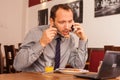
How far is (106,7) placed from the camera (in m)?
5.12

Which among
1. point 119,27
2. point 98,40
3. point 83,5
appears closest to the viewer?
point 119,27

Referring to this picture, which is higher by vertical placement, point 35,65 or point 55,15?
point 55,15

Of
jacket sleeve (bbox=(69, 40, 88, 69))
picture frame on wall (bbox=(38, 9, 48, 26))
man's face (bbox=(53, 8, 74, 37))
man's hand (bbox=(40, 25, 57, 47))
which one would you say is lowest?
jacket sleeve (bbox=(69, 40, 88, 69))

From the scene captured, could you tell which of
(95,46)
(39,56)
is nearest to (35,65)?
(39,56)

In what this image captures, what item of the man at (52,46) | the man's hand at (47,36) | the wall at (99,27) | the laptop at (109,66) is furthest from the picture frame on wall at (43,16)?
the laptop at (109,66)

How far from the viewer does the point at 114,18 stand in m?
4.99

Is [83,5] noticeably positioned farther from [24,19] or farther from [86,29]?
[24,19]

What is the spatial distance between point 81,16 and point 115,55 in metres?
4.21

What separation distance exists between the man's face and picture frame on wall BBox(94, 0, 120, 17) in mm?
2737

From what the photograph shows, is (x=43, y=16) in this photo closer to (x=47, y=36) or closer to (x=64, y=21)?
(x=64, y=21)

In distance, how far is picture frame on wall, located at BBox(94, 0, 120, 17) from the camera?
4899mm

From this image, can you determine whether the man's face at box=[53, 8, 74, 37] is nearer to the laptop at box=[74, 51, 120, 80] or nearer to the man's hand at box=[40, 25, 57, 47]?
the man's hand at box=[40, 25, 57, 47]

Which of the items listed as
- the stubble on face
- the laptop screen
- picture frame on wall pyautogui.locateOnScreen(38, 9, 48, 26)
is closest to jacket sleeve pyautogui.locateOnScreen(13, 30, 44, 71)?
the stubble on face

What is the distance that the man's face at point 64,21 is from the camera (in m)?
2.35
